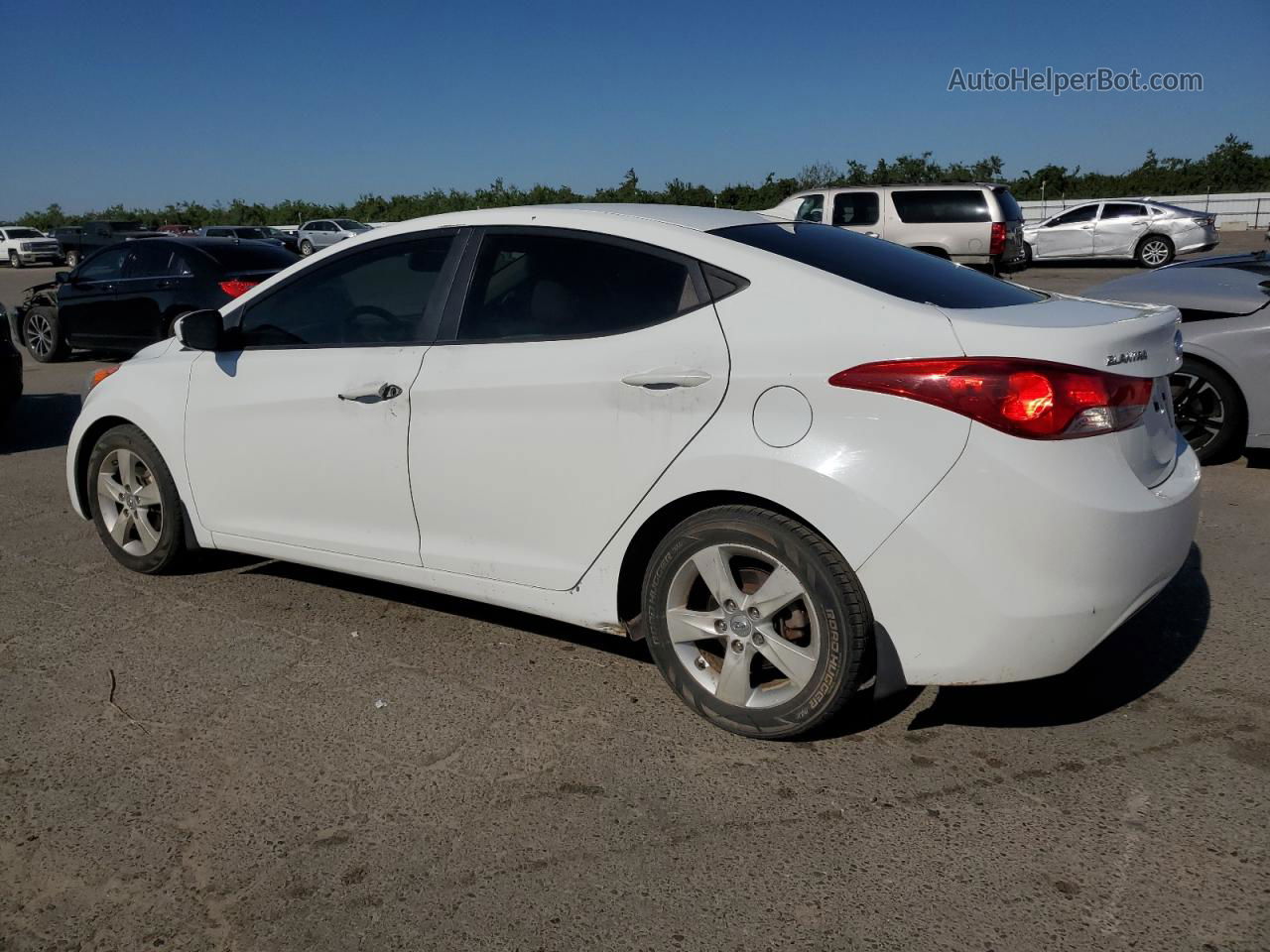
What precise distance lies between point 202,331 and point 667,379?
219cm

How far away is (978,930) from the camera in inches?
98.3

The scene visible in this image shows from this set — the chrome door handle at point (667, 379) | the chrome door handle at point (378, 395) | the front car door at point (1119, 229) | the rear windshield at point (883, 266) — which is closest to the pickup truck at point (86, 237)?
the front car door at point (1119, 229)

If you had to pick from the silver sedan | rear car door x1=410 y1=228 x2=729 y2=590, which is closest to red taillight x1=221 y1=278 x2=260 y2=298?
rear car door x1=410 y1=228 x2=729 y2=590

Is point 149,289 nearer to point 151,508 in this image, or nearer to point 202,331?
point 151,508

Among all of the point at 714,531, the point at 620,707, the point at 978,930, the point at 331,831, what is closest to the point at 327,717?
the point at 331,831

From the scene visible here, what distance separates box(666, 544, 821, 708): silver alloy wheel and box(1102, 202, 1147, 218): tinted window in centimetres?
2541

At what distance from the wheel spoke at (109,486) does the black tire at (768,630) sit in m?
2.87

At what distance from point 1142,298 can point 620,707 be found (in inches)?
192

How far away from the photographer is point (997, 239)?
1933cm

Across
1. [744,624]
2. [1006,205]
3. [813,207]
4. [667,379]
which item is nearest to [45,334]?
[667,379]

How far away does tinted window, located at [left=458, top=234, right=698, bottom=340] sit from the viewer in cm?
351

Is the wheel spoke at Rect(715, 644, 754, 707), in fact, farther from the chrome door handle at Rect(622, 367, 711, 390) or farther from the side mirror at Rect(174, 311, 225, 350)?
the side mirror at Rect(174, 311, 225, 350)

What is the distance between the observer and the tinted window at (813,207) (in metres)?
19.9

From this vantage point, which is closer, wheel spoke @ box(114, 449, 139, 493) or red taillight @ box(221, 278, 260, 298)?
wheel spoke @ box(114, 449, 139, 493)
